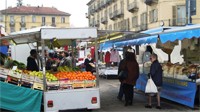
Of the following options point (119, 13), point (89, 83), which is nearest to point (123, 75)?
point (89, 83)

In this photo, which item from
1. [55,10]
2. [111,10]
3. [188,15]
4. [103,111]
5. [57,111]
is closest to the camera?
[57,111]

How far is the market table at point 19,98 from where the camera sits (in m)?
8.73

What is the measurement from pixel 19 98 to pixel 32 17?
3726 inches

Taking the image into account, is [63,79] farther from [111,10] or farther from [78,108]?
[111,10]

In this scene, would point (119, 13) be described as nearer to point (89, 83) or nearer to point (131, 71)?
point (131, 71)

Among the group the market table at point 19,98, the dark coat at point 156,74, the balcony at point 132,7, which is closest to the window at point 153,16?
the balcony at point 132,7

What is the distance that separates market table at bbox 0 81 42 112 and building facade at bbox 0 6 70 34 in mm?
89983

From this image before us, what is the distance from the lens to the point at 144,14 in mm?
42375

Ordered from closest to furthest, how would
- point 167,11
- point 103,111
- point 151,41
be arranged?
point 103,111
point 151,41
point 167,11

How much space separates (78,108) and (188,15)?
75.5 feet

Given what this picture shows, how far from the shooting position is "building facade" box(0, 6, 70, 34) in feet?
319

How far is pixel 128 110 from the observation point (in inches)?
380

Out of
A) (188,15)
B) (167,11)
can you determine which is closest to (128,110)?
(188,15)

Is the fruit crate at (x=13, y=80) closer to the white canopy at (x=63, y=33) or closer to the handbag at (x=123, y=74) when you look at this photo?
the white canopy at (x=63, y=33)
